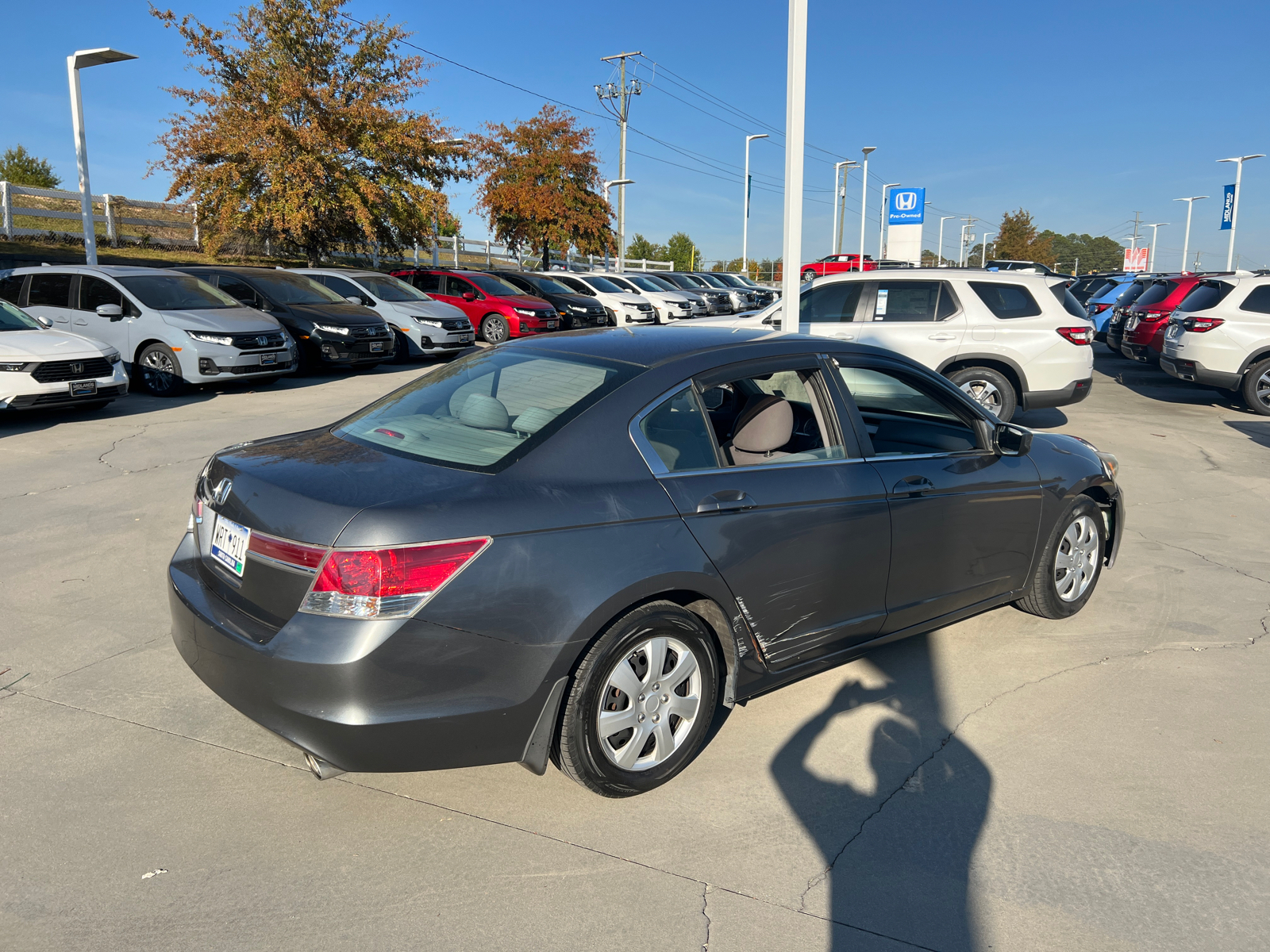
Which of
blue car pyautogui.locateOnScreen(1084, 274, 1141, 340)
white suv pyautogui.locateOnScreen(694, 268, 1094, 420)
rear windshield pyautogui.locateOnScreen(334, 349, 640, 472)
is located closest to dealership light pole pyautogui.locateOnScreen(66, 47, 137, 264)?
white suv pyautogui.locateOnScreen(694, 268, 1094, 420)

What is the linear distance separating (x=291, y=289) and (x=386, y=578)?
569 inches

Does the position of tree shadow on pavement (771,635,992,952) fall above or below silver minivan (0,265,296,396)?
below

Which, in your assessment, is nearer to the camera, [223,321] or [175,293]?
[223,321]

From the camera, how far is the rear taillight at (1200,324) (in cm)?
1305

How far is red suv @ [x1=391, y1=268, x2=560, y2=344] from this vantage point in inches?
795

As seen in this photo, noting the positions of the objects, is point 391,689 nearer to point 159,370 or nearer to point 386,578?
point 386,578

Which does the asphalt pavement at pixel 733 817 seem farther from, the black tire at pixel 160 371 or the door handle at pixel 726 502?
the black tire at pixel 160 371

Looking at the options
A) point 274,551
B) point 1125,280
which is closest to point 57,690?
point 274,551

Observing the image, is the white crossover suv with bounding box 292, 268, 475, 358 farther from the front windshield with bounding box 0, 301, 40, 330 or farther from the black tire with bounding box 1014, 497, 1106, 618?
the black tire with bounding box 1014, 497, 1106, 618

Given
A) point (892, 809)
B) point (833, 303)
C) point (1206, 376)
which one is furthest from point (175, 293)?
point (1206, 376)

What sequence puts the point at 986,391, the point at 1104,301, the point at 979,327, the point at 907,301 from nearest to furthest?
the point at 979,327 < the point at 986,391 < the point at 907,301 < the point at 1104,301

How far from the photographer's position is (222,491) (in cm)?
322

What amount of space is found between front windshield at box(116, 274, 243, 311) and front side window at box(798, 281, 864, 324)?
8.38 m

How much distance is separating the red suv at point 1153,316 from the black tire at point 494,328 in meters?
11.9
